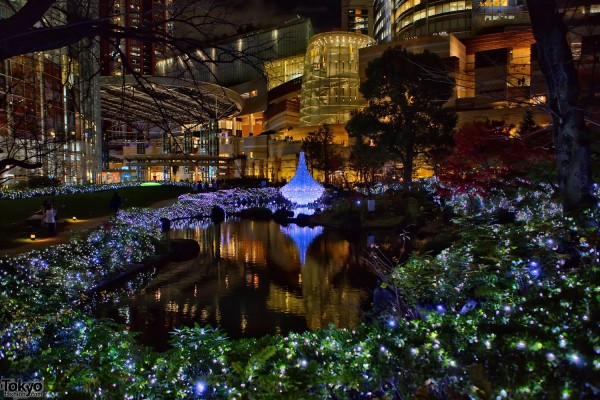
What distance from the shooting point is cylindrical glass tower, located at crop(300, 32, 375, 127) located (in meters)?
70.6

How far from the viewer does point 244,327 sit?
11.4 m

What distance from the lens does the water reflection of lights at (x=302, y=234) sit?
899 inches

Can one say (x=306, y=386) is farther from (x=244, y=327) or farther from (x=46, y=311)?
(x=244, y=327)

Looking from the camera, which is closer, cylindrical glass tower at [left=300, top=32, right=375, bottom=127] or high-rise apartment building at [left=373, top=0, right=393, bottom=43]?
cylindrical glass tower at [left=300, top=32, right=375, bottom=127]

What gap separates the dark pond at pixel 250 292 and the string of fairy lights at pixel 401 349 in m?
4.57

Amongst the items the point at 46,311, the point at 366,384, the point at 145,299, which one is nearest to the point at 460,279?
the point at 366,384

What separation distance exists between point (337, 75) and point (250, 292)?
199 feet

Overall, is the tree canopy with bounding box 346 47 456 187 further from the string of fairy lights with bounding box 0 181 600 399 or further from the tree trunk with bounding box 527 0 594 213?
the string of fairy lights with bounding box 0 181 600 399

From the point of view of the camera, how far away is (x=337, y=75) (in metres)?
70.8

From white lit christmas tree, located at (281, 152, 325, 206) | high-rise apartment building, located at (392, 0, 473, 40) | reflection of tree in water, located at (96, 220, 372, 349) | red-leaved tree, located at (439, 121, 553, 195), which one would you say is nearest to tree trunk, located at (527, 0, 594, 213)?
reflection of tree in water, located at (96, 220, 372, 349)

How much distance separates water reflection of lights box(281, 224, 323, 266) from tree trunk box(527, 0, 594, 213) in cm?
1330

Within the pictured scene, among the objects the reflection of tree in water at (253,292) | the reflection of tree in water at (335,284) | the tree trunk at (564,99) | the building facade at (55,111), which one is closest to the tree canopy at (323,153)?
the building facade at (55,111)

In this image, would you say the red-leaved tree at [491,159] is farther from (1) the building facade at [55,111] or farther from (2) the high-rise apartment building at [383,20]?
(2) the high-rise apartment building at [383,20]

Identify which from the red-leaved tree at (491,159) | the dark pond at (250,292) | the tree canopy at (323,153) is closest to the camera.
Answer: the dark pond at (250,292)
